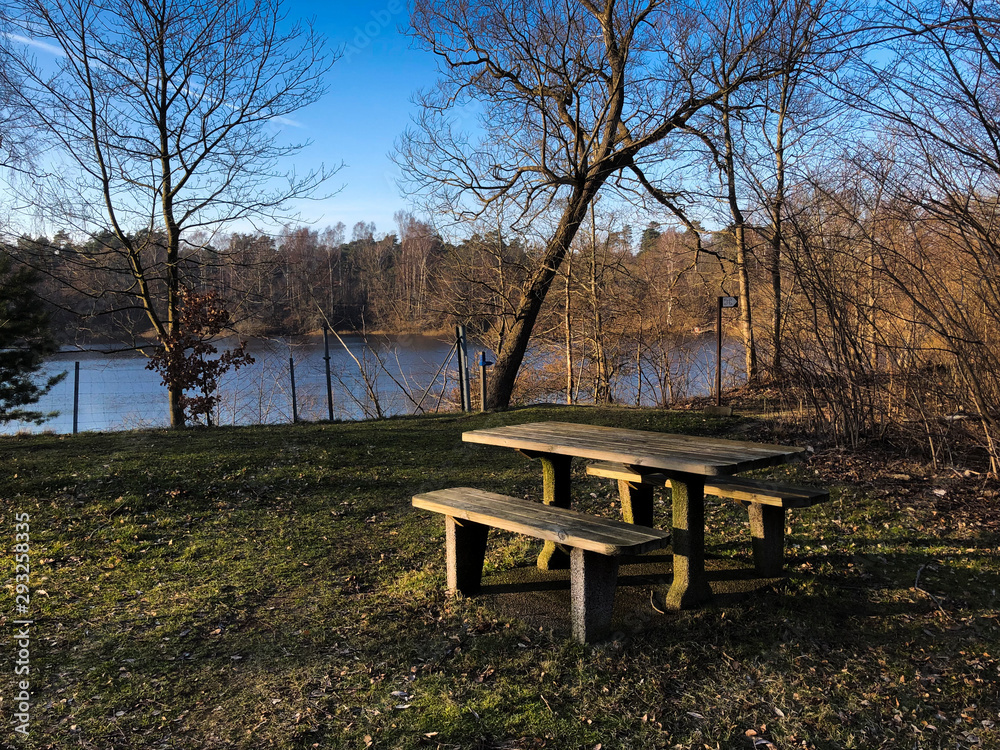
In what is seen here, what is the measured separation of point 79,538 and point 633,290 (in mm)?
15924

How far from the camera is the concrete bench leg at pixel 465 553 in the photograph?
12.3 feet

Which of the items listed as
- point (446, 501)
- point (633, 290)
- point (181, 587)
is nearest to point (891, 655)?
point (446, 501)

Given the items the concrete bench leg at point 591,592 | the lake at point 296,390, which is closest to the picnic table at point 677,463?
the concrete bench leg at point 591,592

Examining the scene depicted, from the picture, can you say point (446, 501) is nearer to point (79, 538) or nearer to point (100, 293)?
point (79, 538)

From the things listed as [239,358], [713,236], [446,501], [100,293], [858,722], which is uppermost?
[713,236]

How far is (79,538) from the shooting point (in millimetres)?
4906

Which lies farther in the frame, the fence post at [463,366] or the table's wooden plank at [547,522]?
the fence post at [463,366]

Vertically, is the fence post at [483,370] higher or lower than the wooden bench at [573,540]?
higher

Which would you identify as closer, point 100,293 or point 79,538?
point 79,538

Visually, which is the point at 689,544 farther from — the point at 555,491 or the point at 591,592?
the point at 555,491

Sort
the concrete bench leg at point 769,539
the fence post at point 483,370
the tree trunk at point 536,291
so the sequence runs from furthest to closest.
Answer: the tree trunk at point 536,291, the fence post at point 483,370, the concrete bench leg at point 769,539

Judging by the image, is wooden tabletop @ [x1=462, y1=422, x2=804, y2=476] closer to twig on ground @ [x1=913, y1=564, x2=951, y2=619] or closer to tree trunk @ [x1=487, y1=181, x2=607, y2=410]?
twig on ground @ [x1=913, y1=564, x2=951, y2=619]

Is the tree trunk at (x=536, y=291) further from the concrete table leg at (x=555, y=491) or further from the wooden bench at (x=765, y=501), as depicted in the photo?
the wooden bench at (x=765, y=501)

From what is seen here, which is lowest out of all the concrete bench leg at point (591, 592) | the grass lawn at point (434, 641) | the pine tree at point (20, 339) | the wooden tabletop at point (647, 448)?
the grass lawn at point (434, 641)
